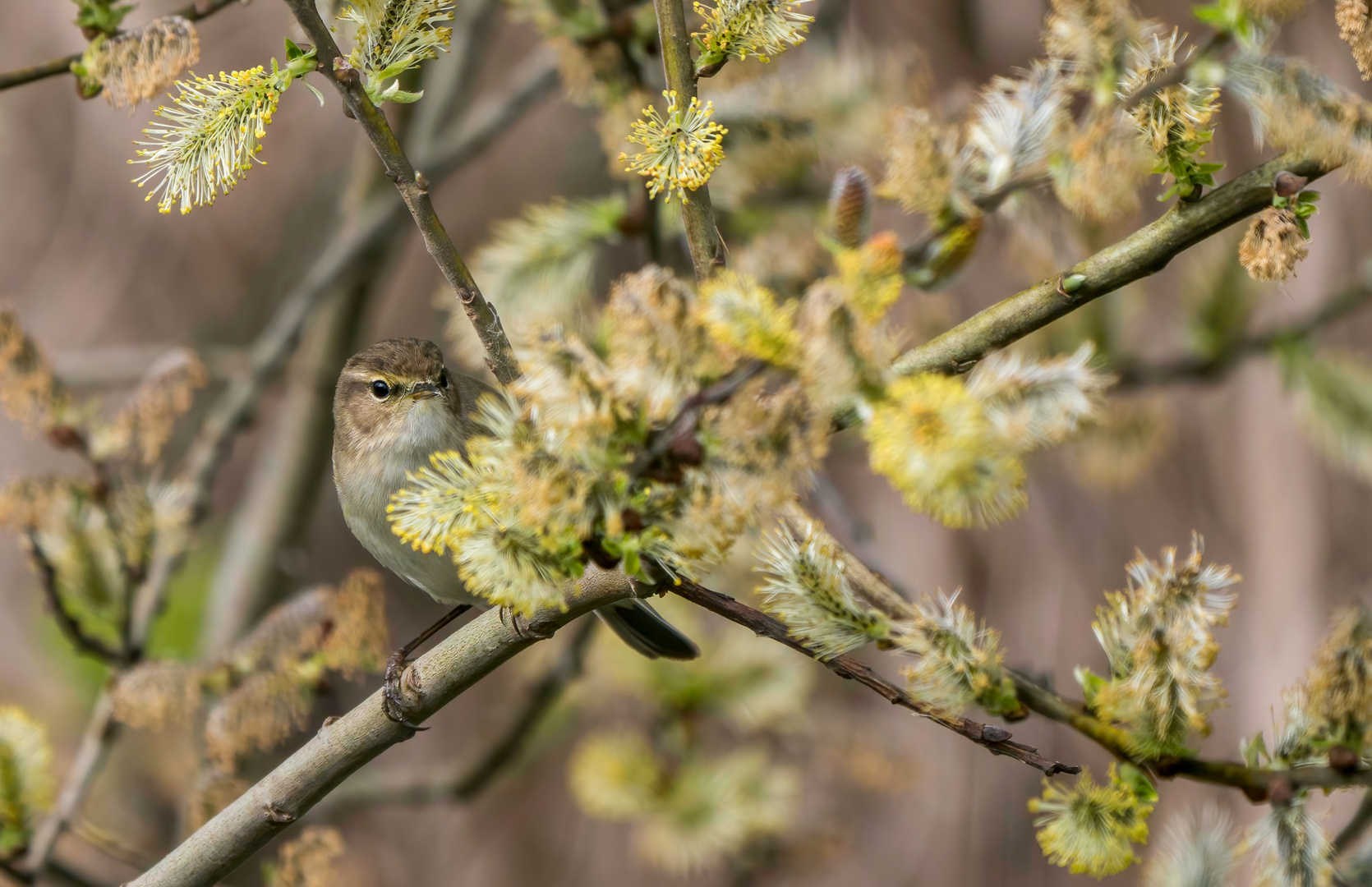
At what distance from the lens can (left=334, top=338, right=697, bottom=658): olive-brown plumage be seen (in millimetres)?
2799

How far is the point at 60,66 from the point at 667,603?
2152mm

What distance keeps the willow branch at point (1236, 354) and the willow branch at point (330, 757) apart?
2190 mm

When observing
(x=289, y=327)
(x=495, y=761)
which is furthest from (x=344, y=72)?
(x=495, y=761)

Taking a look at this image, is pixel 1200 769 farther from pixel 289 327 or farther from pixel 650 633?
pixel 289 327

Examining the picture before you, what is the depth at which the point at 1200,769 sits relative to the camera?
5.04 ft

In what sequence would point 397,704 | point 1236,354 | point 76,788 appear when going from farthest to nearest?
point 1236,354 → point 76,788 → point 397,704

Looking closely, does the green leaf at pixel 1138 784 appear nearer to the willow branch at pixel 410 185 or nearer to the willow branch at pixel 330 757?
the willow branch at pixel 330 757

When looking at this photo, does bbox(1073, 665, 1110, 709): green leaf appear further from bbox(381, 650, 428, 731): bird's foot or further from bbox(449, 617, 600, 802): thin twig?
bbox(449, 617, 600, 802): thin twig

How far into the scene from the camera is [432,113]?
4.14m

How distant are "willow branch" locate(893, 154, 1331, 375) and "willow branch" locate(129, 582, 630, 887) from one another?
2.20 feet

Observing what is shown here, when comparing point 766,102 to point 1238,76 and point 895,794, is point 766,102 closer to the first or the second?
point 1238,76

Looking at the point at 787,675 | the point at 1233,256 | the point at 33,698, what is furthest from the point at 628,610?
the point at 33,698

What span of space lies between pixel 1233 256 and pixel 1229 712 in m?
1.67

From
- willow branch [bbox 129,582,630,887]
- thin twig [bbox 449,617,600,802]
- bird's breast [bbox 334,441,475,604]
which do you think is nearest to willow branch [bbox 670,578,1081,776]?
willow branch [bbox 129,582,630,887]
